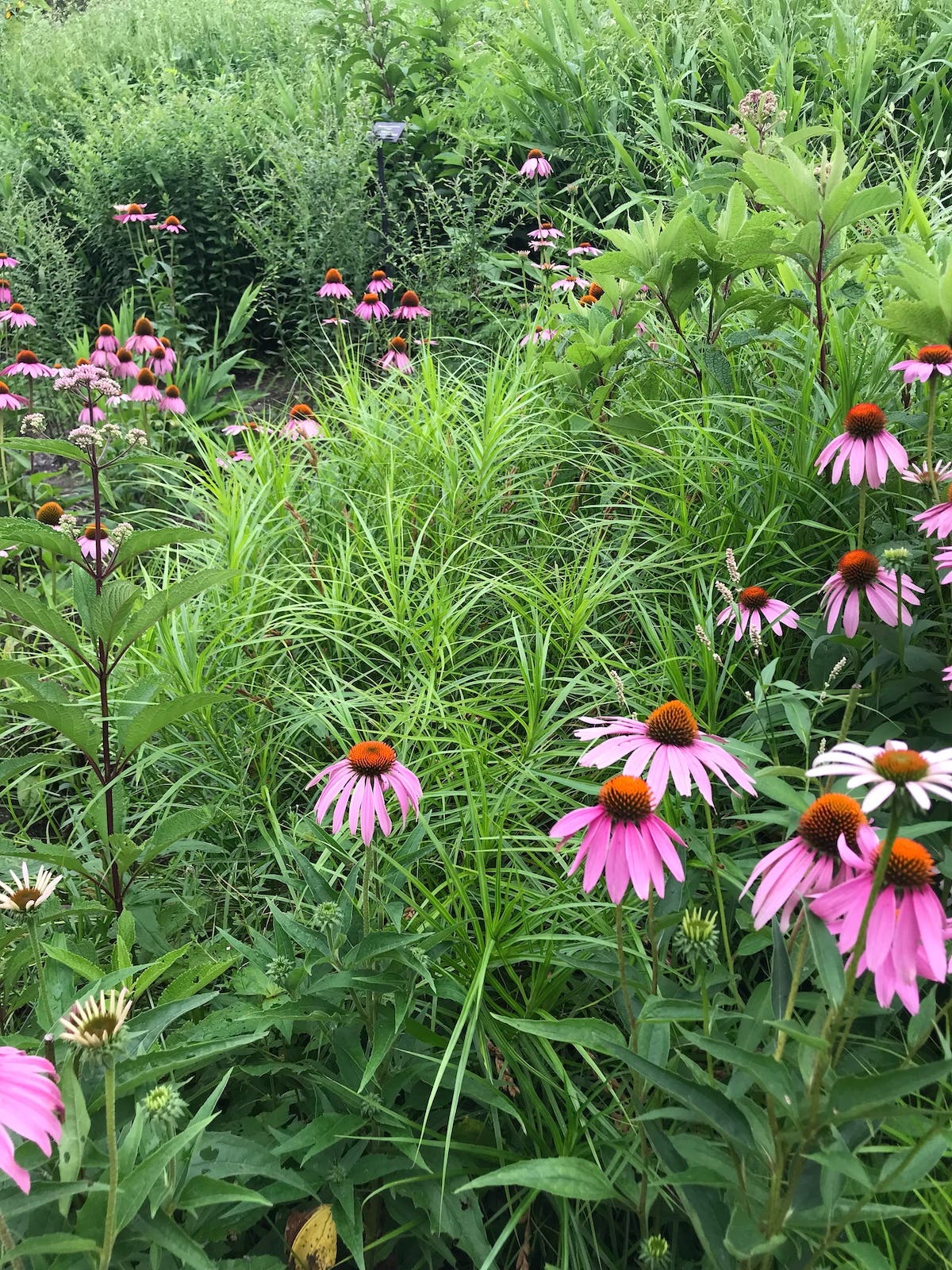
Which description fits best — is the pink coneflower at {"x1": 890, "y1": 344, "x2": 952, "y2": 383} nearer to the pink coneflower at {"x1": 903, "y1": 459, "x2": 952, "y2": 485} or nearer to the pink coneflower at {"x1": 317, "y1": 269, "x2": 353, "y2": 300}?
the pink coneflower at {"x1": 903, "y1": 459, "x2": 952, "y2": 485}

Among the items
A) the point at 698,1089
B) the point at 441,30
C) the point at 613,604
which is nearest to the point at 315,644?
the point at 613,604

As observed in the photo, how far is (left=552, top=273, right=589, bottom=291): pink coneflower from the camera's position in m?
3.13

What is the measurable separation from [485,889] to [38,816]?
38.9 inches

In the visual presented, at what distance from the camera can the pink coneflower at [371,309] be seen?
345cm

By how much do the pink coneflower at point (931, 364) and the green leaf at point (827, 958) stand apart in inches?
44.1

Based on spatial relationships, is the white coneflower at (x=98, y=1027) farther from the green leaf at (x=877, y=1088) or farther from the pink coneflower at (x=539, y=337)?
the pink coneflower at (x=539, y=337)

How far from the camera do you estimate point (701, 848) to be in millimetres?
1341

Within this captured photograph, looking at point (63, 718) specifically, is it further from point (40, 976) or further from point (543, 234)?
point (543, 234)

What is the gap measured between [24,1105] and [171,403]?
304 cm

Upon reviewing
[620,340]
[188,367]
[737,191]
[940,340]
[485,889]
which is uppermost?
[737,191]

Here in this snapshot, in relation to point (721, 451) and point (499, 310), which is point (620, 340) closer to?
point (721, 451)

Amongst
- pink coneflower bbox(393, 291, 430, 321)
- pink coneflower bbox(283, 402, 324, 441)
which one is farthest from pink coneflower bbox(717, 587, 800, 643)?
pink coneflower bbox(393, 291, 430, 321)

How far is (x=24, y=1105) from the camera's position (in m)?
0.74

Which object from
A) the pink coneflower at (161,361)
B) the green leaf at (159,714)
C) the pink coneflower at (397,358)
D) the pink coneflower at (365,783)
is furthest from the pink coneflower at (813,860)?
the pink coneflower at (161,361)
